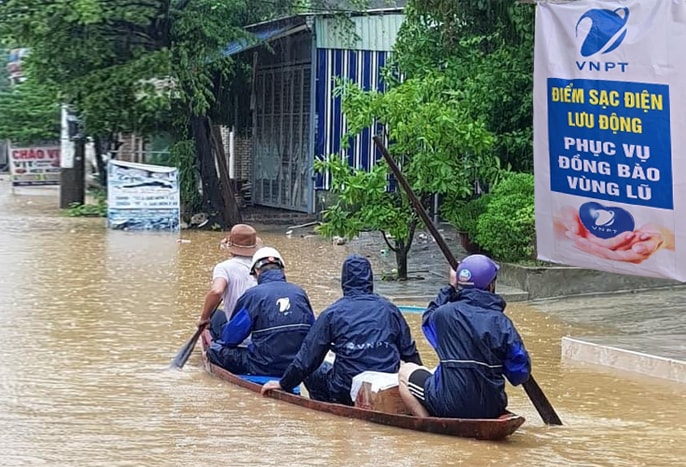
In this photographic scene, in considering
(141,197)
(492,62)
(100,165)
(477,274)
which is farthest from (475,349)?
(100,165)

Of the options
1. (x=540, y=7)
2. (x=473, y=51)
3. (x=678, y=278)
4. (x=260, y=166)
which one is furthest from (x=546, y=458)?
(x=260, y=166)

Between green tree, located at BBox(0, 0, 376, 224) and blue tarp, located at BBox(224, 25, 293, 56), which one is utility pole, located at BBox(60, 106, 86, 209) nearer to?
green tree, located at BBox(0, 0, 376, 224)

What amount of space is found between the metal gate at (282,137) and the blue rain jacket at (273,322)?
17.0m

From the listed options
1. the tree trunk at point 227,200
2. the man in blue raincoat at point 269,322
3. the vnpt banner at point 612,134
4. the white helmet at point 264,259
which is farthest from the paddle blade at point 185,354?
the tree trunk at point 227,200

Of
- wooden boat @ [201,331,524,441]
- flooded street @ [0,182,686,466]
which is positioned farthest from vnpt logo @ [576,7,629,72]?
wooden boat @ [201,331,524,441]

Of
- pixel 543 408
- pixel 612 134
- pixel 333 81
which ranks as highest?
pixel 333 81

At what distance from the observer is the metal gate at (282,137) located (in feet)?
91.0

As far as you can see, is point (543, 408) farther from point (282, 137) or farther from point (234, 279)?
point (282, 137)

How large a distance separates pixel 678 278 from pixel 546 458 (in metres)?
2.84

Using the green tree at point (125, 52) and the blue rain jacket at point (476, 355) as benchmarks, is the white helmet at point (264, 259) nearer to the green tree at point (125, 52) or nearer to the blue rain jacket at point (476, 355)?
the blue rain jacket at point (476, 355)

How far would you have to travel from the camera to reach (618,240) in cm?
1008

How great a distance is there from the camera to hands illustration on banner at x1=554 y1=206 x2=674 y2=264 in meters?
9.73

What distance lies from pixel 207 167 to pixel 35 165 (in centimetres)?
1237

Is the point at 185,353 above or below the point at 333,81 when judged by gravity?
below
